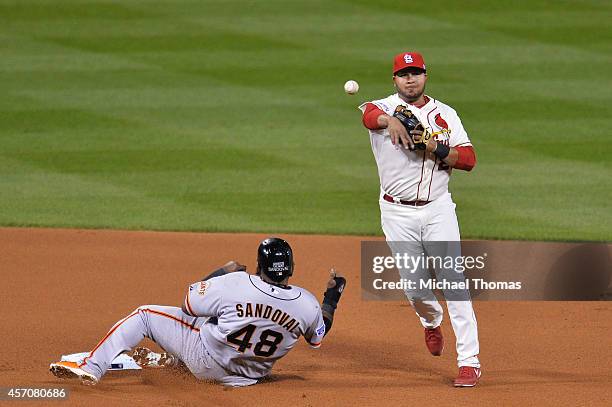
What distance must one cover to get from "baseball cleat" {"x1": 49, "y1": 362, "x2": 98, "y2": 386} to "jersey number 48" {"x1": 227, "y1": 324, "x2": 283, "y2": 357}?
87 centimetres

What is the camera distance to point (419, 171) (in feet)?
22.3

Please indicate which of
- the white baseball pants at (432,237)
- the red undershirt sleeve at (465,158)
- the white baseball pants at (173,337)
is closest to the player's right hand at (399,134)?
the red undershirt sleeve at (465,158)

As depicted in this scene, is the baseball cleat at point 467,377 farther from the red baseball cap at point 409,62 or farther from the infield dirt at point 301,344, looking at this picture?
the red baseball cap at point 409,62

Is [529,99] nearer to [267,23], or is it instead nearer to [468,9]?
[468,9]

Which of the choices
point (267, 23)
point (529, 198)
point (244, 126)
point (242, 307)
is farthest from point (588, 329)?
point (267, 23)

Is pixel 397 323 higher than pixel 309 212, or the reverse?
pixel 309 212

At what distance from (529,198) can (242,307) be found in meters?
6.22

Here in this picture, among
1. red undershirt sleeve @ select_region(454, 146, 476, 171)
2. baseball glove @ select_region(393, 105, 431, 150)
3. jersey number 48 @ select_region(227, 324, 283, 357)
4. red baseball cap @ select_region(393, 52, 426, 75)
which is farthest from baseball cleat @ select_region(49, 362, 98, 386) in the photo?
red baseball cap @ select_region(393, 52, 426, 75)

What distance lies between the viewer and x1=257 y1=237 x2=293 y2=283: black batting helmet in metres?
6.30

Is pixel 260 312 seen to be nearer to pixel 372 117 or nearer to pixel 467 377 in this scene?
pixel 467 377

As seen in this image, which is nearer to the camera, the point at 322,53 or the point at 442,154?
the point at 442,154

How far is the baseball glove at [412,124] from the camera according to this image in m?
6.59

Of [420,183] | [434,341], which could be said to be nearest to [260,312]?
[420,183]

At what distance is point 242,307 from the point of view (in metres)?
6.31
